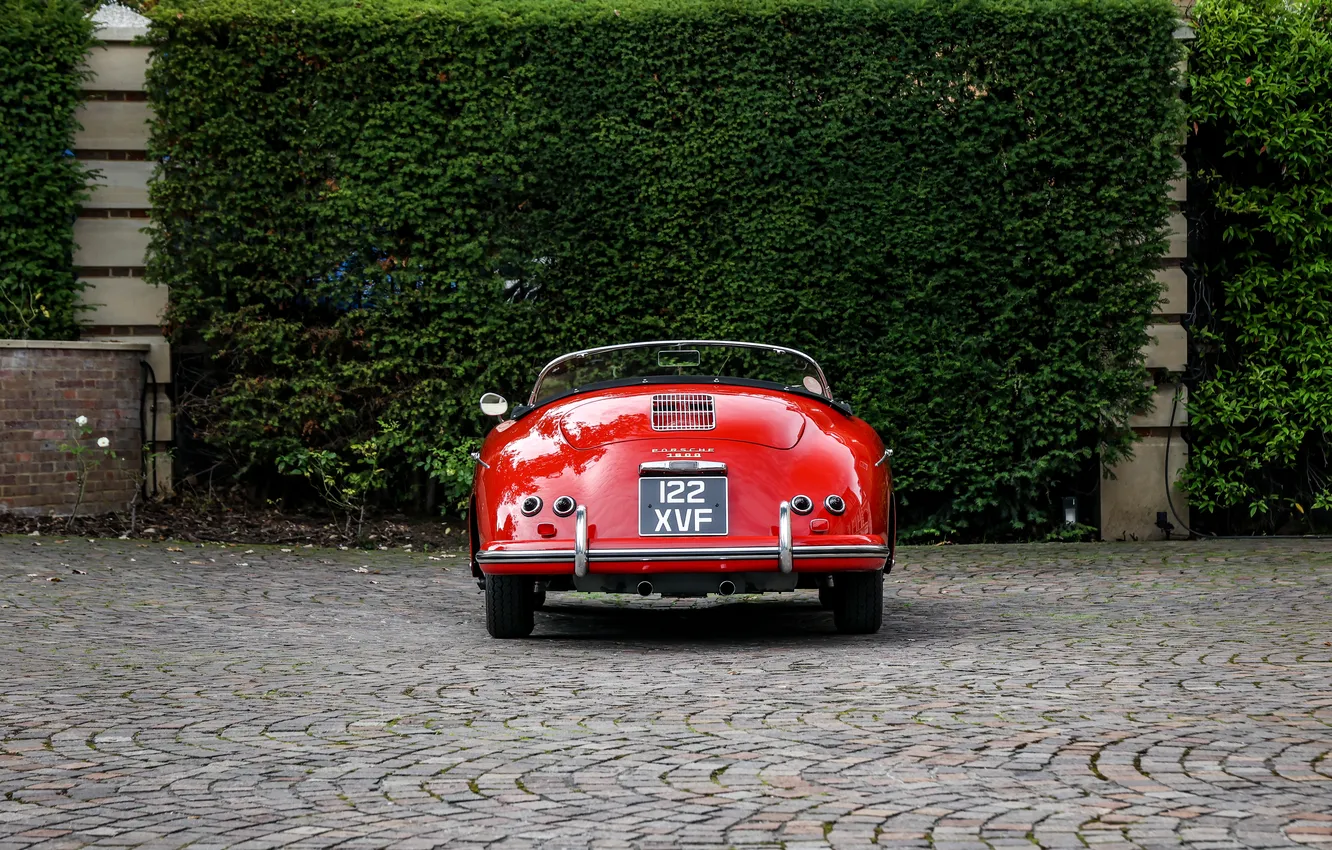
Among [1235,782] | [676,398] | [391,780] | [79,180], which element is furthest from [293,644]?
[79,180]

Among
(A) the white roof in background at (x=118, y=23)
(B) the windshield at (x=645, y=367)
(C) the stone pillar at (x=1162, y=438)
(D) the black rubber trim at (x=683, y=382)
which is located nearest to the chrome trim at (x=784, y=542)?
(D) the black rubber trim at (x=683, y=382)

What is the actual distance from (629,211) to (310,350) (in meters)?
2.52

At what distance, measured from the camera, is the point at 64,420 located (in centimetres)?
1103

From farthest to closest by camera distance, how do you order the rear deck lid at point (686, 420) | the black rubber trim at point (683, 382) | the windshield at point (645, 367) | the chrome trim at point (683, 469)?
the windshield at point (645, 367), the black rubber trim at point (683, 382), the rear deck lid at point (686, 420), the chrome trim at point (683, 469)

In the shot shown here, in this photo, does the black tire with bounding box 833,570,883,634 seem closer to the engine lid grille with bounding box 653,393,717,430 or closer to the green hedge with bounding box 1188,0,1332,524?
the engine lid grille with bounding box 653,393,717,430

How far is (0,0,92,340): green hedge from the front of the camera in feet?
36.7

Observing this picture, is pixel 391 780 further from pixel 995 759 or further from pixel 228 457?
pixel 228 457

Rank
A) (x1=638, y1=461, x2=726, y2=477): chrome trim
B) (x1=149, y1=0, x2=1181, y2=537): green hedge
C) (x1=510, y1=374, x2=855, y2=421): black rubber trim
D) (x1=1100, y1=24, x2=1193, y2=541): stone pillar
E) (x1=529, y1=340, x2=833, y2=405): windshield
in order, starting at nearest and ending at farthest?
(x1=638, y1=461, x2=726, y2=477): chrome trim → (x1=510, y1=374, x2=855, y2=421): black rubber trim → (x1=529, y1=340, x2=833, y2=405): windshield → (x1=149, y1=0, x2=1181, y2=537): green hedge → (x1=1100, y1=24, x2=1193, y2=541): stone pillar

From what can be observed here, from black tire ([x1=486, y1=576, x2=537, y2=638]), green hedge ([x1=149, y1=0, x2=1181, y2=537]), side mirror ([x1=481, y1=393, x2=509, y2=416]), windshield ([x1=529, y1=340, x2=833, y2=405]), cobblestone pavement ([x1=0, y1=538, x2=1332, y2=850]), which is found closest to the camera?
cobblestone pavement ([x1=0, y1=538, x2=1332, y2=850])

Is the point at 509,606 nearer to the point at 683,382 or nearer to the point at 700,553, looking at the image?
the point at 700,553

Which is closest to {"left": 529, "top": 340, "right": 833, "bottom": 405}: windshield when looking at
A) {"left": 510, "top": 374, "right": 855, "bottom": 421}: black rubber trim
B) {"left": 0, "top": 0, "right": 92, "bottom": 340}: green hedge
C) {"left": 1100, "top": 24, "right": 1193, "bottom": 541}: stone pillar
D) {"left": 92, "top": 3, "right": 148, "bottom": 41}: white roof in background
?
{"left": 510, "top": 374, "right": 855, "bottom": 421}: black rubber trim

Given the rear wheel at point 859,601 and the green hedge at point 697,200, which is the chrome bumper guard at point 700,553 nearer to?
the rear wheel at point 859,601

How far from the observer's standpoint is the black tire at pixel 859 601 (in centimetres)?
695

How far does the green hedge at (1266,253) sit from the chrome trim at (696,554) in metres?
5.90
